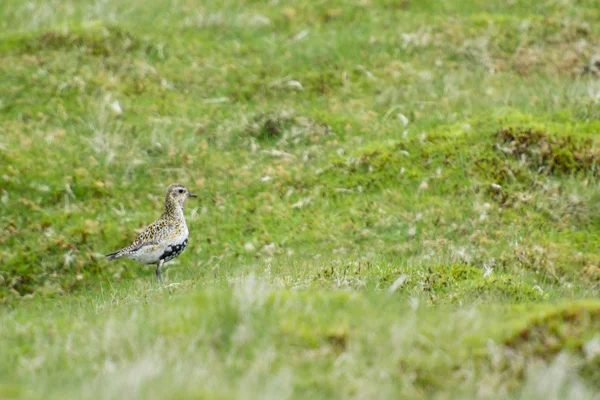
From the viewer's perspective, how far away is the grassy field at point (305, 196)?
6965mm

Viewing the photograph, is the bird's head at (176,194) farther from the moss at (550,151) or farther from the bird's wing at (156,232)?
the moss at (550,151)

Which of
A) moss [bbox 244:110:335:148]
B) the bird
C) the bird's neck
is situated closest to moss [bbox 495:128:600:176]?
moss [bbox 244:110:335:148]

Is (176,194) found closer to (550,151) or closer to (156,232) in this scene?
(156,232)

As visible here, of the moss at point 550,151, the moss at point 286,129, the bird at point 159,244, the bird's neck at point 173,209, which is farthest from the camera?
the moss at point 286,129

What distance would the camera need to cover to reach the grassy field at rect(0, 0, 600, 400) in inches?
274

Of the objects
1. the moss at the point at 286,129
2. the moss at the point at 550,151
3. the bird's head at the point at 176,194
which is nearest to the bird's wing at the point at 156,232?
the bird's head at the point at 176,194

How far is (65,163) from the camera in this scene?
52.4 ft

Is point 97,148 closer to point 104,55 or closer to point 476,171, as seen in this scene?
point 104,55

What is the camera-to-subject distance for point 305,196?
1518 cm

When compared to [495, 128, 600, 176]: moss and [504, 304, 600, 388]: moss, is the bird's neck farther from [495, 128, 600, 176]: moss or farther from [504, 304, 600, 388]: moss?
[504, 304, 600, 388]: moss

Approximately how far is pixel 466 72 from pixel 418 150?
12.2ft

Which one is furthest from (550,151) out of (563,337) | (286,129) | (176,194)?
(563,337)

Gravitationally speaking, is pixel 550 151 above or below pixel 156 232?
below

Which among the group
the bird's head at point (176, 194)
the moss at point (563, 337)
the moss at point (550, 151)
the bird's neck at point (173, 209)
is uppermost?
the moss at point (563, 337)
